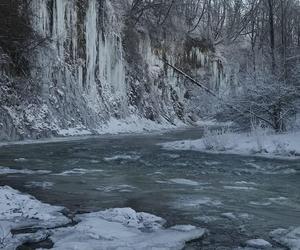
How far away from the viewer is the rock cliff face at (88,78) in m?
25.3

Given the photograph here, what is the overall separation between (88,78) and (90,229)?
80.2ft

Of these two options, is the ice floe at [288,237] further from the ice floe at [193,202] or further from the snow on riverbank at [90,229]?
the ice floe at [193,202]

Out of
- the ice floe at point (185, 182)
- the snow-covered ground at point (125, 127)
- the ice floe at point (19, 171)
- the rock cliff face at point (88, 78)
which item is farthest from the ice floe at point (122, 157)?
the snow-covered ground at point (125, 127)

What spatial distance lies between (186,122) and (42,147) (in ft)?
84.4

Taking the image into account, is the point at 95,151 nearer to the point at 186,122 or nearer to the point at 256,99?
the point at 256,99

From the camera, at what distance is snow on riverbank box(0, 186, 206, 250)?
259 inches

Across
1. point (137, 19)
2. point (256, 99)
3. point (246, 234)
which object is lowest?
point (246, 234)

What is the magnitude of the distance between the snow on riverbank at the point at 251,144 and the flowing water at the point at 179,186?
→ 44.9 inches

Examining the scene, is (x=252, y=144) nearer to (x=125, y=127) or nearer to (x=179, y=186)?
(x=179, y=186)

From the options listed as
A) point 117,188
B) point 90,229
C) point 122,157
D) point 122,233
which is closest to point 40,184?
point 117,188

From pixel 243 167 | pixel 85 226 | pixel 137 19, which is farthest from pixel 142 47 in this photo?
pixel 85 226

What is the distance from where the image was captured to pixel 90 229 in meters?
7.20

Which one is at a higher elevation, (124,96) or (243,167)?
(124,96)

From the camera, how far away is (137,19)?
4169cm
